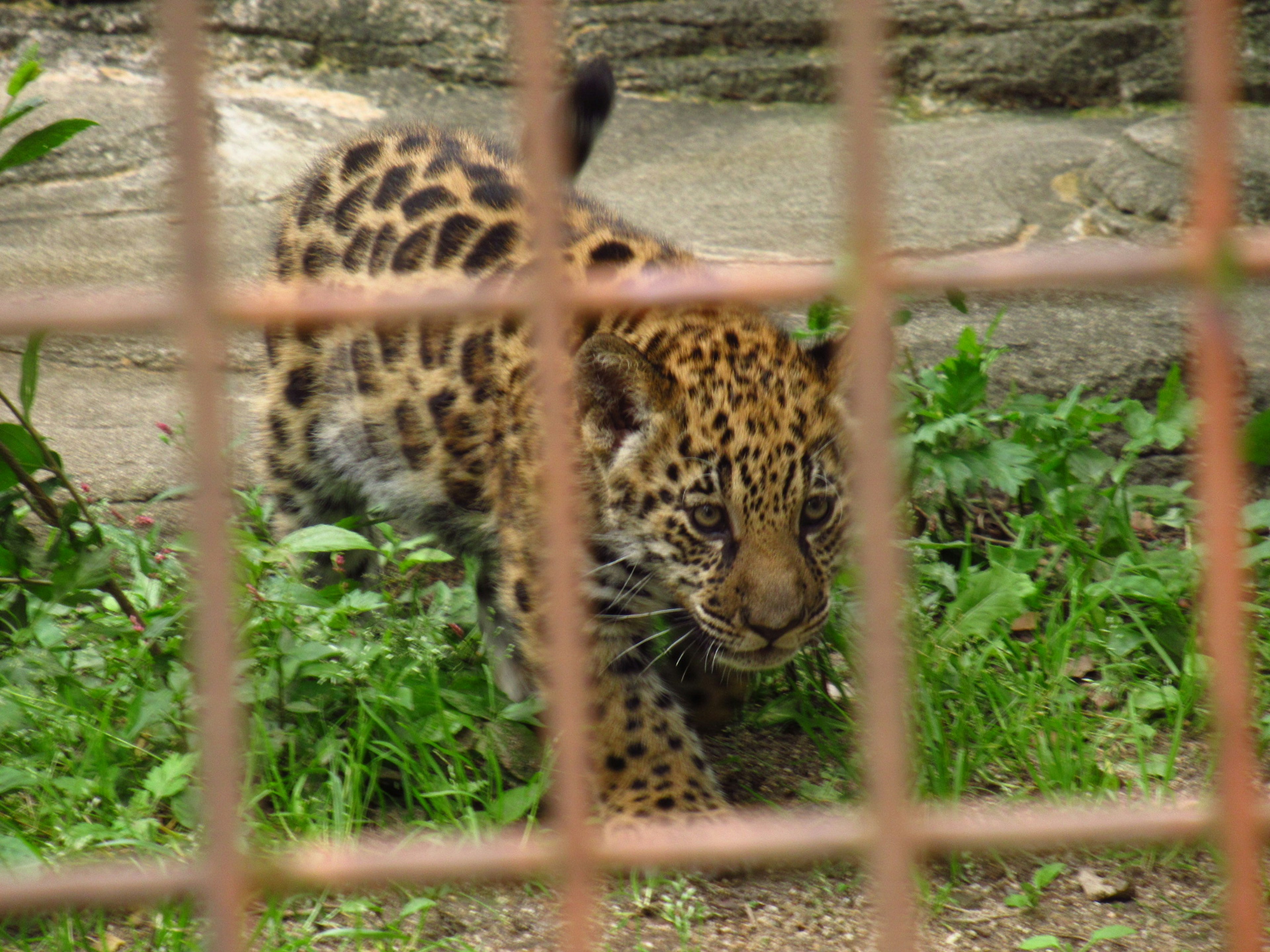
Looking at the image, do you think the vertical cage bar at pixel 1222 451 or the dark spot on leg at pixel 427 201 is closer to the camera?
the vertical cage bar at pixel 1222 451

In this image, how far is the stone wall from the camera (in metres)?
7.80

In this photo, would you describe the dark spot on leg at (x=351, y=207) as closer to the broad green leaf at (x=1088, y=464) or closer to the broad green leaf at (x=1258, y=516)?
the broad green leaf at (x=1088, y=464)

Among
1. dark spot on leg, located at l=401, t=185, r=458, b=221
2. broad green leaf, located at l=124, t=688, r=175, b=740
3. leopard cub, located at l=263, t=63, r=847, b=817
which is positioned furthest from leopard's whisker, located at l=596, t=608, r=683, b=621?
dark spot on leg, located at l=401, t=185, r=458, b=221

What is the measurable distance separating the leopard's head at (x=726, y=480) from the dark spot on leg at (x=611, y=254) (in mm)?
433

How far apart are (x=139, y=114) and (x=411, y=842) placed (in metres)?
5.72

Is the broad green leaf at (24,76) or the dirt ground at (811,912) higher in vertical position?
the broad green leaf at (24,76)

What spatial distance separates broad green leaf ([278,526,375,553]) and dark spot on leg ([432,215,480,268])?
1.19 m

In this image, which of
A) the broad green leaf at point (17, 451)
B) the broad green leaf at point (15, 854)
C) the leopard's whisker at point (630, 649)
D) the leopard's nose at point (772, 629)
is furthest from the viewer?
the leopard's whisker at point (630, 649)

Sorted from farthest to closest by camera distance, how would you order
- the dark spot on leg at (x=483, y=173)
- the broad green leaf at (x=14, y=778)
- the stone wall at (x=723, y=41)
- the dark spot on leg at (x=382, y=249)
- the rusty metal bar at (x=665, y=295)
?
the stone wall at (x=723, y=41), the dark spot on leg at (x=483, y=173), the dark spot on leg at (x=382, y=249), the broad green leaf at (x=14, y=778), the rusty metal bar at (x=665, y=295)

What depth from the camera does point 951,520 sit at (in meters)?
4.16

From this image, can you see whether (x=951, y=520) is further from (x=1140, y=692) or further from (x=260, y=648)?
(x=260, y=648)

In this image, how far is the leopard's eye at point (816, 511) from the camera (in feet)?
10.4

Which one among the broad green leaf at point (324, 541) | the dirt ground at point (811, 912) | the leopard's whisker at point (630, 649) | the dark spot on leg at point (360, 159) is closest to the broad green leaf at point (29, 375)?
the broad green leaf at point (324, 541)

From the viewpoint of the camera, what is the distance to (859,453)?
1413 millimetres
